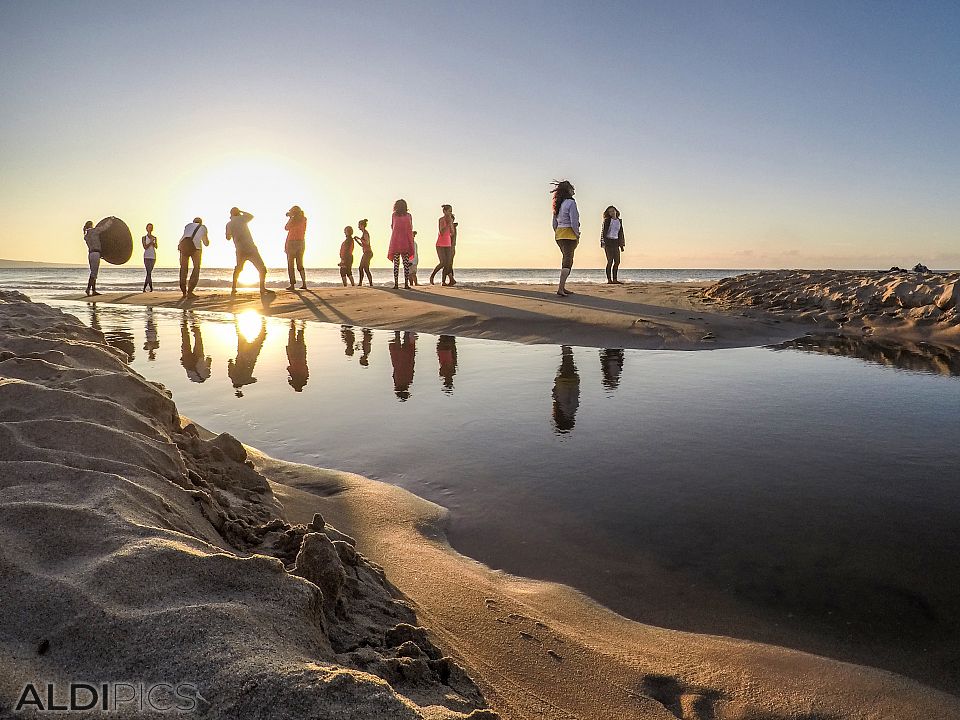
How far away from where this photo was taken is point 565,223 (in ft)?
34.8

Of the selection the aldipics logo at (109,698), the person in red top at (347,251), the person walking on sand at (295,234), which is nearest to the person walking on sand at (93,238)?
the person walking on sand at (295,234)

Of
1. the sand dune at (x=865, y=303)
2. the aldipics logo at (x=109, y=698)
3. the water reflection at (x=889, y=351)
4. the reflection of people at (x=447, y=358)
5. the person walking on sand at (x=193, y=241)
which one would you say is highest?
the person walking on sand at (x=193, y=241)

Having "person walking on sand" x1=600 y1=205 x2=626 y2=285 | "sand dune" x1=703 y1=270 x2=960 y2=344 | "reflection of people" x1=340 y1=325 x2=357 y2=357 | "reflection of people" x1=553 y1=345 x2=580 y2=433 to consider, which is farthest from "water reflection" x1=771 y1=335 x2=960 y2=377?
"person walking on sand" x1=600 y1=205 x2=626 y2=285

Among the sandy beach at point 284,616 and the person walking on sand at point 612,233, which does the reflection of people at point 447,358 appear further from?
the person walking on sand at point 612,233

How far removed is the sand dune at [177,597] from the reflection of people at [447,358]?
2.85 m

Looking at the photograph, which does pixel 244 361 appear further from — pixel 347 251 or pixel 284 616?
pixel 347 251

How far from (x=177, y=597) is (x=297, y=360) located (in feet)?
16.6

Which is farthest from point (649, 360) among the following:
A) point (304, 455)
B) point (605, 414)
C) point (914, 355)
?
point (304, 455)

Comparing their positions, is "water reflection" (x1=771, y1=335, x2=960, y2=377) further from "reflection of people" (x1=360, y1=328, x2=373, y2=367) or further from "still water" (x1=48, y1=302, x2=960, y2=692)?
"reflection of people" (x1=360, y1=328, x2=373, y2=367)

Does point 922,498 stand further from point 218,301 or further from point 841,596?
point 218,301

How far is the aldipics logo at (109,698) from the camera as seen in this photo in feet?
2.60

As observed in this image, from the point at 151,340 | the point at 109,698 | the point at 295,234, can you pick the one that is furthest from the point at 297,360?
the point at 295,234

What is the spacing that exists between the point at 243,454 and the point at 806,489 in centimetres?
241

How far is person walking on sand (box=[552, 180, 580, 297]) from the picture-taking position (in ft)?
34.7
